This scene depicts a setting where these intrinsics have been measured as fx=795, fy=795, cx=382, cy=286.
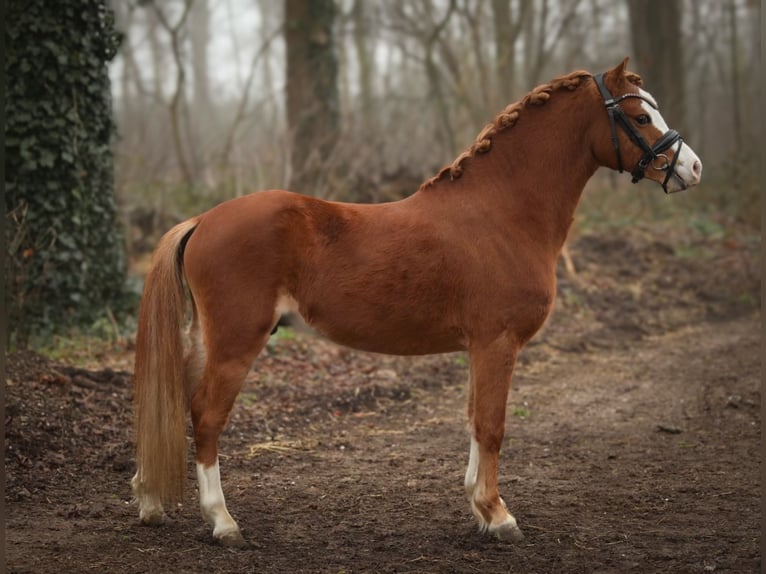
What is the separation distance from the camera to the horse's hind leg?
380 centimetres

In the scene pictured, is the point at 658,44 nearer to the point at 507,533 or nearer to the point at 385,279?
the point at 385,279

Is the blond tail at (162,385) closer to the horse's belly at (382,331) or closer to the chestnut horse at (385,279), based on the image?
the chestnut horse at (385,279)

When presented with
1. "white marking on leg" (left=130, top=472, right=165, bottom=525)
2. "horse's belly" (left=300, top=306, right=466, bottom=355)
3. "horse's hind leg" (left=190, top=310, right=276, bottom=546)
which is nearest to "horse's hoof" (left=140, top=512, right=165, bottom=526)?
"white marking on leg" (left=130, top=472, right=165, bottom=525)

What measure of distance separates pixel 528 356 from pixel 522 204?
4.70 meters

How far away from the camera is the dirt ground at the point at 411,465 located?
12.3 ft

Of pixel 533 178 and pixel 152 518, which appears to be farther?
pixel 533 178

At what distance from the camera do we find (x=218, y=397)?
3.82 m

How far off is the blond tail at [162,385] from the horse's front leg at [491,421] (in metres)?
1.48

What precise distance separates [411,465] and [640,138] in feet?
8.46

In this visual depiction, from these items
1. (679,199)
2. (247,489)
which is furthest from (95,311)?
(679,199)

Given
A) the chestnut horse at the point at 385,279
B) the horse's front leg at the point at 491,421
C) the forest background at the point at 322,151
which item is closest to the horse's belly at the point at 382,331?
the chestnut horse at the point at 385,279

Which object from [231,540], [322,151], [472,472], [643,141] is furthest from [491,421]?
[322,151]

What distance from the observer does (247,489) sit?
4.79 m

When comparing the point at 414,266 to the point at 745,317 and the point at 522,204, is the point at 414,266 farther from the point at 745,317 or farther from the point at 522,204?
the point at 745,317
